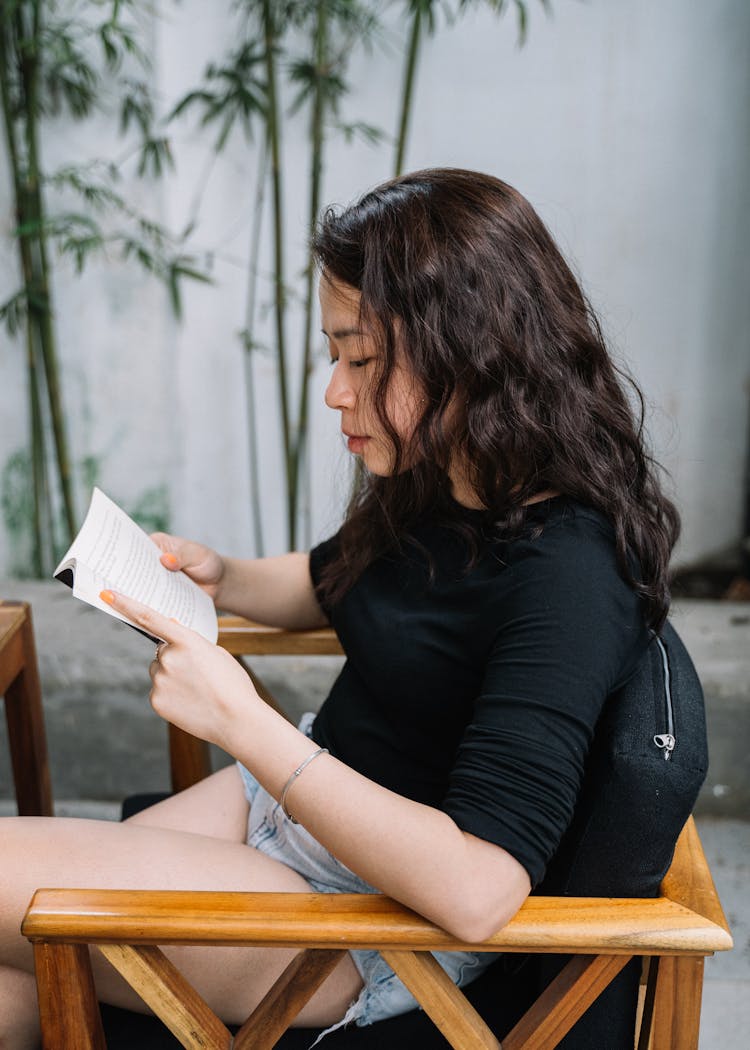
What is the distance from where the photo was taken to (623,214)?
276 cm

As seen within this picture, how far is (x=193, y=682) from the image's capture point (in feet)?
3.20

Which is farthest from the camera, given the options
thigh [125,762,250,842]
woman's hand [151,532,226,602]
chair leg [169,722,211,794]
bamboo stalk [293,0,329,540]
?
bamboo stalk [293,0,329,540]

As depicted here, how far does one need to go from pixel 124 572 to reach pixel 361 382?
33cm

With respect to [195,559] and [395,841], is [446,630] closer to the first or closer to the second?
[395,841]

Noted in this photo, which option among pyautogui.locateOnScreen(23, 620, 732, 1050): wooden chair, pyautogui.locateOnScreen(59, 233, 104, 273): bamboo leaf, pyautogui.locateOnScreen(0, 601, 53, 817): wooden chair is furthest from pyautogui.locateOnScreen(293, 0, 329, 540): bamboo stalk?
pyautogui.locateOnScreen(23, 620, 732, 1050): wooden chair

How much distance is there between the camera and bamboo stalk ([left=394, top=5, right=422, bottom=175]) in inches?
99.5

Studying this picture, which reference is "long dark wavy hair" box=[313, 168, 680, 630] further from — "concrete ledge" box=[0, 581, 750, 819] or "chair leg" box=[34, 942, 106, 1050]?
"concrete ledge" box=[0, 581, 750, 819]

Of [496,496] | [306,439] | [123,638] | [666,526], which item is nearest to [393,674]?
[496,496]

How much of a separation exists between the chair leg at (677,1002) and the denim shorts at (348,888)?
0.79ft

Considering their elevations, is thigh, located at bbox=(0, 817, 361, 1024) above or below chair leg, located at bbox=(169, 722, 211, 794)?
above

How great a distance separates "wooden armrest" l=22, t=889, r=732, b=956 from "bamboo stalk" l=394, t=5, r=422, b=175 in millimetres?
2073

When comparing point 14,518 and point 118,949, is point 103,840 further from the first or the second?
point 14,518

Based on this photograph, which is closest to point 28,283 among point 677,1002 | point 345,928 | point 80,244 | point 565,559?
point 80,244

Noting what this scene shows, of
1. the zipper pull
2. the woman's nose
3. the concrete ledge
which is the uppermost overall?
the woman's nose
